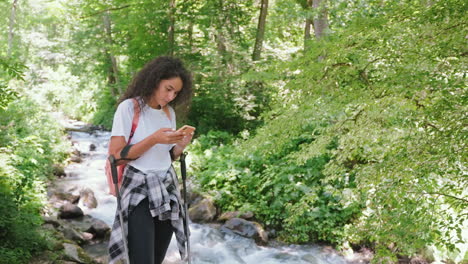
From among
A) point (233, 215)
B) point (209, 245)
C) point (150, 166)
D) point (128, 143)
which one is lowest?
point (209, 245)

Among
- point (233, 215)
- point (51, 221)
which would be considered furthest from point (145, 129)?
point (233, 215)

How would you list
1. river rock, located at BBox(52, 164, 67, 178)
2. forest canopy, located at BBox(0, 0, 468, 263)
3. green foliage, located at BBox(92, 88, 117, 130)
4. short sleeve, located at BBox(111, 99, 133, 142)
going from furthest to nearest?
green foliage, located at BBox(92, 88, 117, 130) → river rock, located at BBox(52, 164, 67, 178) → forest canopy, located at BBox(0, 0, 468, 263) → short sleeve, located at BBox(111, 99, 133, 142)

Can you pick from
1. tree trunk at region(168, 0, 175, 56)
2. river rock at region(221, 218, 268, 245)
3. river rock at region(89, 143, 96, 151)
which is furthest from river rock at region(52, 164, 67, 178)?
river rock at region(221, 218, 268, 245)

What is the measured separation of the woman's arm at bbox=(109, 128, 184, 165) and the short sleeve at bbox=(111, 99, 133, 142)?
3 cm

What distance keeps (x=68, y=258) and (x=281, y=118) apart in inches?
125

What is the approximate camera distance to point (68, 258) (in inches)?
192

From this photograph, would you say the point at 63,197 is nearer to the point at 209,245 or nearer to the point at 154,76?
the point at 209,245

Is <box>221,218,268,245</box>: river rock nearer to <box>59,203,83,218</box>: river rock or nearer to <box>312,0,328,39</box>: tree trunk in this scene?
<box>59,203,83,218</box>: river rock

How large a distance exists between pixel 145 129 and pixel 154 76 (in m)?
0.31

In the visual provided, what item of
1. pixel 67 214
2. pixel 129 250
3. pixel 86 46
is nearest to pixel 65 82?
pixel 86 46

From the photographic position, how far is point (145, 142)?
81.0 inches

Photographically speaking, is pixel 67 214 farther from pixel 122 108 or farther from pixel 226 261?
pixel 122 108

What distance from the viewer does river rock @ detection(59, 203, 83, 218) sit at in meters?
6.84

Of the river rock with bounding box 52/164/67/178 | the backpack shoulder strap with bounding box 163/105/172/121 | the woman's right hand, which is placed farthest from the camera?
the river rock with bounding box 52/164/67/178
